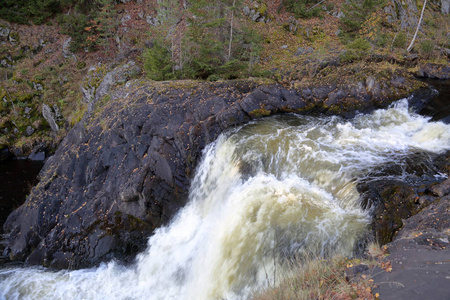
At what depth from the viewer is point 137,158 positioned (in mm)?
10234

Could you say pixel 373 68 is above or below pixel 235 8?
below

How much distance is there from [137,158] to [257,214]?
5.64 meters

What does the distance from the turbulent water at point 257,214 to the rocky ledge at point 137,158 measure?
67 cm

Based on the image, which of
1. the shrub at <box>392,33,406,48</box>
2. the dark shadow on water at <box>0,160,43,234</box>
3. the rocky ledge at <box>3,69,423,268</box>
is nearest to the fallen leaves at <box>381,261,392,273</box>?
the rocky ledge at <box>3,69,423,268</box>

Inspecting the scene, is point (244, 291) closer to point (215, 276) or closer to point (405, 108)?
point (215, 276)

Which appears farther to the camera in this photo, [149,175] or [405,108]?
[405,108]

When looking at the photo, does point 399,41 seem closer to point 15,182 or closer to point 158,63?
point 158,63

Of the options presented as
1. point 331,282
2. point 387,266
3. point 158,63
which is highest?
point 158,63

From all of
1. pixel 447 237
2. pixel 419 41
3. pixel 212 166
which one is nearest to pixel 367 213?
pixel 447 237

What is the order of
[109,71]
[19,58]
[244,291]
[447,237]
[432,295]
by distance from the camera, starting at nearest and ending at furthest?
[432,295] → [447,237] → [244,291] → [109,71] → [19,58]

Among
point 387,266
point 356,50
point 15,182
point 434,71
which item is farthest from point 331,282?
point 15,182

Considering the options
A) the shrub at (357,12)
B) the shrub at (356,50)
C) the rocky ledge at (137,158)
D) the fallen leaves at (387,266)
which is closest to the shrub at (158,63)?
the rocky ledge at (137,158)

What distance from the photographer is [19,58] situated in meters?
21.9

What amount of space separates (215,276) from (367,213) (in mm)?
4305
